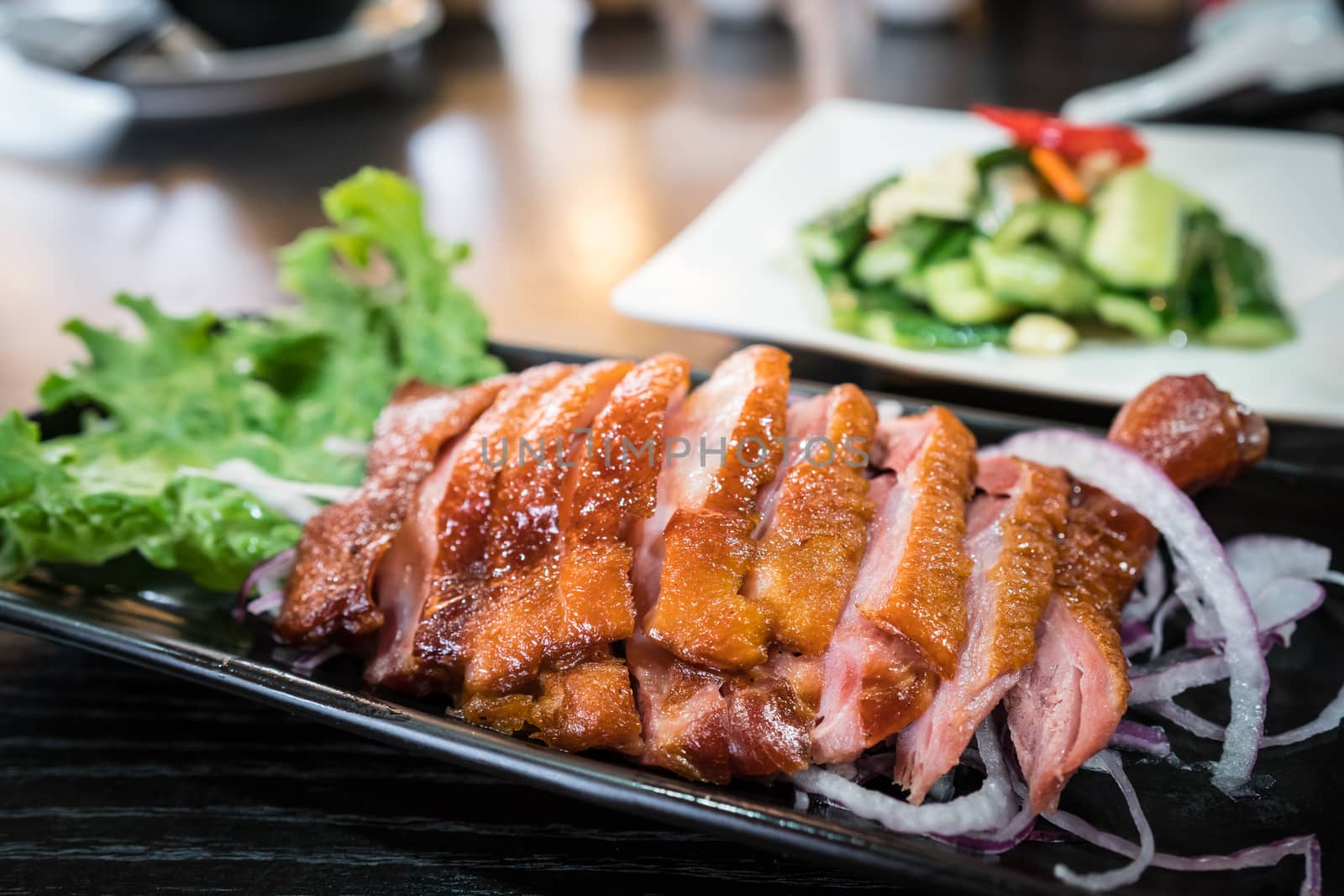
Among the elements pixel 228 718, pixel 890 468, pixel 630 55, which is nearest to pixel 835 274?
pixel 890 468

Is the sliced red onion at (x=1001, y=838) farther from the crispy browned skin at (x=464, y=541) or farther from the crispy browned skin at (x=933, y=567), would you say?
the crispy browned skin at (x=464, y=541)

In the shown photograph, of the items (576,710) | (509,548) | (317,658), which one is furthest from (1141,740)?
(317,658)

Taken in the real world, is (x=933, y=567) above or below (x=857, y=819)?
above

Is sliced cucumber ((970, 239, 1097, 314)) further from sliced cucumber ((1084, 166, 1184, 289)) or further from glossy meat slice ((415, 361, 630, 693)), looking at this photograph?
glossy meat slice ((415, 361, 630, 693))

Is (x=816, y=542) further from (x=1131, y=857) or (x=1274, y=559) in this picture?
(x=1274, y=559)

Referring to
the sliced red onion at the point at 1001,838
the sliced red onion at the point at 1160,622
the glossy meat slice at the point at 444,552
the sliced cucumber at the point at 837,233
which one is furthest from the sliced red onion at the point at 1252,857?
the sliced cucumber at the point at 837,233

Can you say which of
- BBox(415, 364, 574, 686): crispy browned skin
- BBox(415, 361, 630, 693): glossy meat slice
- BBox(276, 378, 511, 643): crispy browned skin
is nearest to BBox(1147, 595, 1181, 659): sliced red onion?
BBox(415, 361, 630, 693): glossy meat slice
